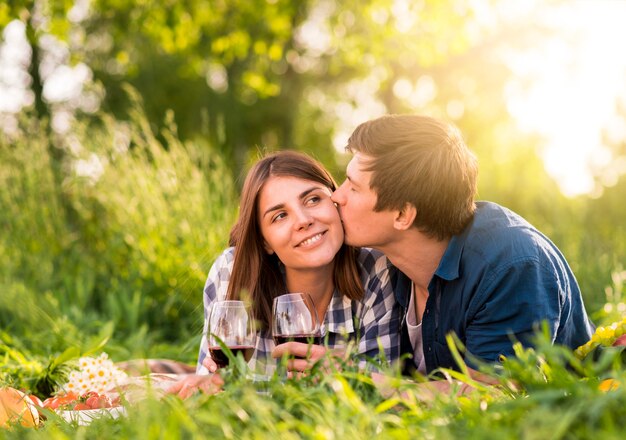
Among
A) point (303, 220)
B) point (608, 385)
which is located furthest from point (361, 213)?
point (608, 385)

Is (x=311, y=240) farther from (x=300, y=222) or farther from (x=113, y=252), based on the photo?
(x=113, y=252)

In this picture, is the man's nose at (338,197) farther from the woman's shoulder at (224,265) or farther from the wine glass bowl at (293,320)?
the wine glass bowl at (293,320)

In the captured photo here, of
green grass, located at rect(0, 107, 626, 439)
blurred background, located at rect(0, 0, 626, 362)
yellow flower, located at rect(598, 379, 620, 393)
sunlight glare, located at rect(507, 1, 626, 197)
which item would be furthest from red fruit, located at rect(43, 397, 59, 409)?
sunlight glare, located at rect(507, 1, 626, 197)

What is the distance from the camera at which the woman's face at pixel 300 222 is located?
3131 mm

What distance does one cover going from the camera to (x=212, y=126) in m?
19.8

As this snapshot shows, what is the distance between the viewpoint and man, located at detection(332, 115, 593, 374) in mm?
2758

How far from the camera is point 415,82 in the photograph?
20.1 m

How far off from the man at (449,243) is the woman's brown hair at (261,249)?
0.74 feet

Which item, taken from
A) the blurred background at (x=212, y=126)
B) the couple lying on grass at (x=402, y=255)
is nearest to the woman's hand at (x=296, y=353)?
the couple lying on grass at (x=402, y=255)

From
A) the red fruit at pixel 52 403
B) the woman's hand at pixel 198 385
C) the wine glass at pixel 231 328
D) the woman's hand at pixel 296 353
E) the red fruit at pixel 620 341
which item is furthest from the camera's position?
the red fruit at pixel 52 403

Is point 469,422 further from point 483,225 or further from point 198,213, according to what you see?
point 198,213

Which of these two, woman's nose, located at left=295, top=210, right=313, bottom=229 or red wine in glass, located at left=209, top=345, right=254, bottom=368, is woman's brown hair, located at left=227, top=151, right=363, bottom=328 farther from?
red wine in glass, located at left=209, top=345, right=254, bottom=368

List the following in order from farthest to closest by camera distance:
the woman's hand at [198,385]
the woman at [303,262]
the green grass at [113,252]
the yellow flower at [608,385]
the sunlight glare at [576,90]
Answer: the sunlight glare at [576,90]
the green grass at [113,252]
the woman at [303,262]
the woman's hand at [198,385]
the yellow flower at [608,385]

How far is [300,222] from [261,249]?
0.41 meters
